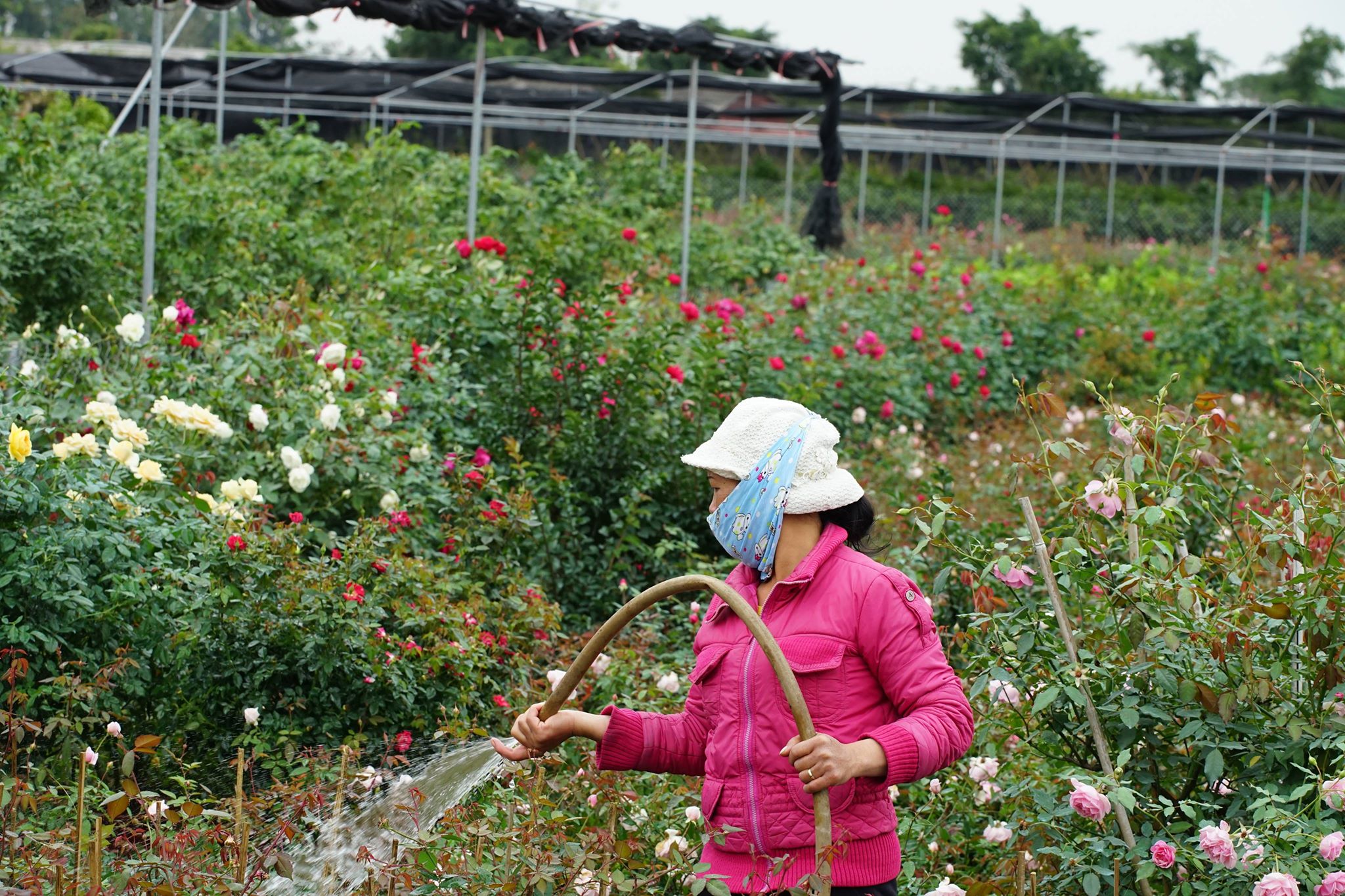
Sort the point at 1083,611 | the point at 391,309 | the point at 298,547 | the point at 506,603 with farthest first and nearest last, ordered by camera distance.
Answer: the point at 391,309, the point at 506,603, the point at 298,547, the point at 1083,611

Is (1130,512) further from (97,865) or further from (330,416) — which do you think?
(330,416)

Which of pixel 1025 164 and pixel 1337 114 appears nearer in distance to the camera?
pixel 1337 114

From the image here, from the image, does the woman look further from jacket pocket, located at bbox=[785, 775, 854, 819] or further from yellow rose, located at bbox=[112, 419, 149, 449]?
yellow rose, located at bbox=[112, 419, 149, 449]

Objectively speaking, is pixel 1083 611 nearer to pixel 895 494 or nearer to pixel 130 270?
pixel 895 494

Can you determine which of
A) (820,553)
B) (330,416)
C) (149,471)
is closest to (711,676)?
(820,553)

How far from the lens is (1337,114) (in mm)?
18281

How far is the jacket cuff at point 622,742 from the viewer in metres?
2.26

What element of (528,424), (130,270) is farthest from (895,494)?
(130,270)

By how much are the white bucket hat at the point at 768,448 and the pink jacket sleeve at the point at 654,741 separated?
1.26 ft

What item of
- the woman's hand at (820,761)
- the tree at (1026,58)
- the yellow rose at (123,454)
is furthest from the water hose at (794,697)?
the tree at (1026,58)

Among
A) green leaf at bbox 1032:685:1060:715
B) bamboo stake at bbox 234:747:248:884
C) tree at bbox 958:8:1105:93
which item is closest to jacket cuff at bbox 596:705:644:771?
bamboo stake at bbox 234:747:248:884

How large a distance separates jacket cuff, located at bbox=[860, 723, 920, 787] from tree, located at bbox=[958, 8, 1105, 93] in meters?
35.1

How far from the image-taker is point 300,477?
13.3 ft

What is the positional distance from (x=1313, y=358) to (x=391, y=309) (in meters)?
6.51
